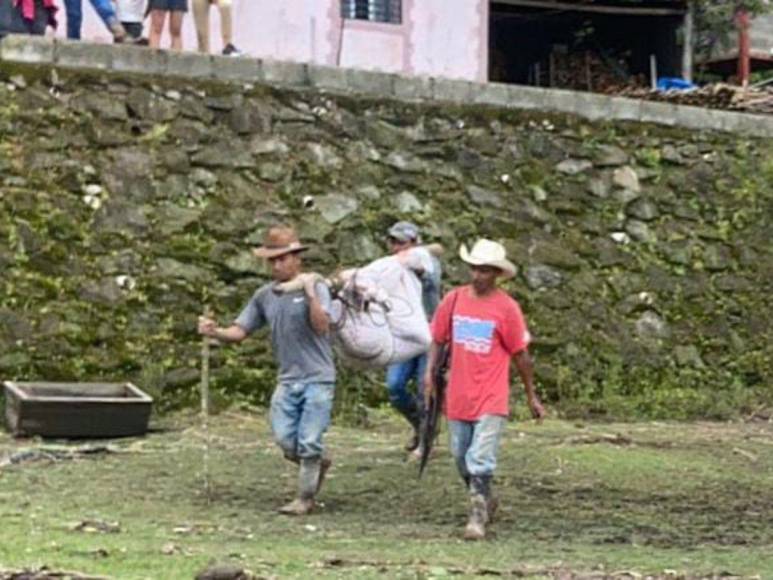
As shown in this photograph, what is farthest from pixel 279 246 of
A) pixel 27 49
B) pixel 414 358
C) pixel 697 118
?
pixel 697 118

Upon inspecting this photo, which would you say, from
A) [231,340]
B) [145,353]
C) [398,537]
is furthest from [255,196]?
[398,537]

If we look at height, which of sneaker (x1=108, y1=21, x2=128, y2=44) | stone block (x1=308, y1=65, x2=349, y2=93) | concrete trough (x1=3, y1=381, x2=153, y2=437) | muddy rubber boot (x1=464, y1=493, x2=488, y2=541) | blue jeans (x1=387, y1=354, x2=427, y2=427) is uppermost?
sneaker (x1=108, y1=21, x2=128, y2=44)

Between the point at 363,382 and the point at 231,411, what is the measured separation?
119 centimetres

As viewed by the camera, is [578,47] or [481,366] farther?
[578,47]

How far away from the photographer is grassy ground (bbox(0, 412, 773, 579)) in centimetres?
746

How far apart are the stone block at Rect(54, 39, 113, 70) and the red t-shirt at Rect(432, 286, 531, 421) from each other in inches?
230

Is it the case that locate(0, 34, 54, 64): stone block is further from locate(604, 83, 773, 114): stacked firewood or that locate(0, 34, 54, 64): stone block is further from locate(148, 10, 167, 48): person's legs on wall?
locate(604, 83, 773, 114): stacked firewood

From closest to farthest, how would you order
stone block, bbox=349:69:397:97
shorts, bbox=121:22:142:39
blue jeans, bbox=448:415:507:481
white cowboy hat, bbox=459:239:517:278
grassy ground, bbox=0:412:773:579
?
grassy ground, bbox=0:412:773:579, blue jeans, bbox=448:415:507:481, white cowboy hat, bbox=459:239:517:278, stone block, bbox=349:69:397:97, shorts, bbox=121:22:142:39

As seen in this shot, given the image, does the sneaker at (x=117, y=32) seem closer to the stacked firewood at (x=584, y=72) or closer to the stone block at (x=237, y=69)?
the stone block at (x=237, y=69)

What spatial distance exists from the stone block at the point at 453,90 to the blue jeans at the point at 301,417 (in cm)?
643

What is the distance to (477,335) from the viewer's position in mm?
8695

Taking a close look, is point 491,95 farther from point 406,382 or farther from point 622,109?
point 406,382

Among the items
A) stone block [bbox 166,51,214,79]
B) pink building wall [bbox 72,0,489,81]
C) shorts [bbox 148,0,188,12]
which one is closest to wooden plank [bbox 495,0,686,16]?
pink building wall [bbox 72,0,489,81]

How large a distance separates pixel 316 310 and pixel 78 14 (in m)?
7.14
